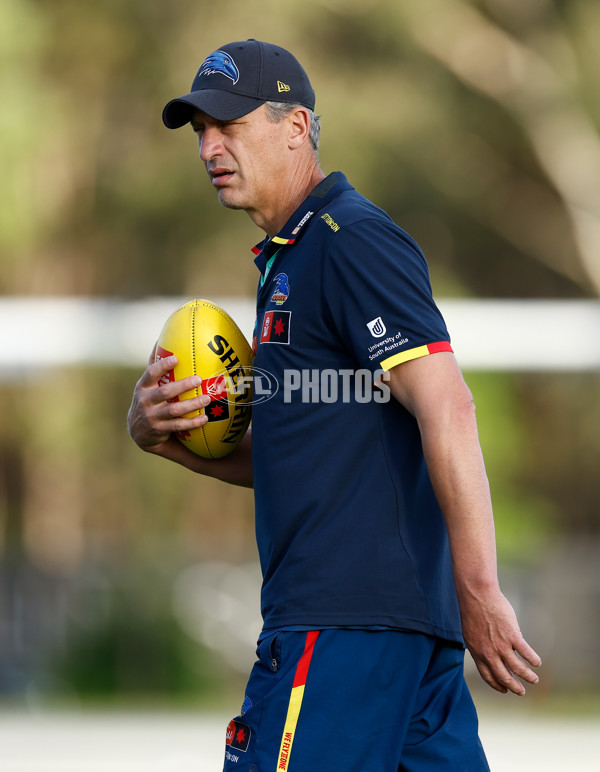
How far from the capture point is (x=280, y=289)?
2.88 meters

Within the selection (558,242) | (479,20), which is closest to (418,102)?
(479,20)

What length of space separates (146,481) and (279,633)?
14.5 meters

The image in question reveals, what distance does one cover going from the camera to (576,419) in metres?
17.7

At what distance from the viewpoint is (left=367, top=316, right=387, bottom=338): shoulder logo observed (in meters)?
2.67

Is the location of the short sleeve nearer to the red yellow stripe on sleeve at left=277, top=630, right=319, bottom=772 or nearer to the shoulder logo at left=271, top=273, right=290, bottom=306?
the shoulder logo at left=271, top=273, right=290, bottom=306

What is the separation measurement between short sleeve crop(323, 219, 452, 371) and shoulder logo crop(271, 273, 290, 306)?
0.13 meters

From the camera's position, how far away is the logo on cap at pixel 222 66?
3.06 m

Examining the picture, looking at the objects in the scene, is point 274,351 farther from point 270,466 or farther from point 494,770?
point 494,770

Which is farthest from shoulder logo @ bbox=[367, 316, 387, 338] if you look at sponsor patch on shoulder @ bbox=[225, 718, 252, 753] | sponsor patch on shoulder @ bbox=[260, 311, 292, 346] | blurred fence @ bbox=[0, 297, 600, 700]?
blurred fence @ bbox=[0, 297, 600, 700]

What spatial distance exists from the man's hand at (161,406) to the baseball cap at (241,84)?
0.67 meters

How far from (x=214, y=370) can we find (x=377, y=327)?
0.77 metres

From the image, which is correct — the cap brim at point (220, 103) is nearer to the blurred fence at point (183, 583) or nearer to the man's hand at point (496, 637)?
the man's hand at point (496, 637)

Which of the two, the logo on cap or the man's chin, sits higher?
the logo on cap

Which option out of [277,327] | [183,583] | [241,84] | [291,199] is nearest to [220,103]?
[241,84]
